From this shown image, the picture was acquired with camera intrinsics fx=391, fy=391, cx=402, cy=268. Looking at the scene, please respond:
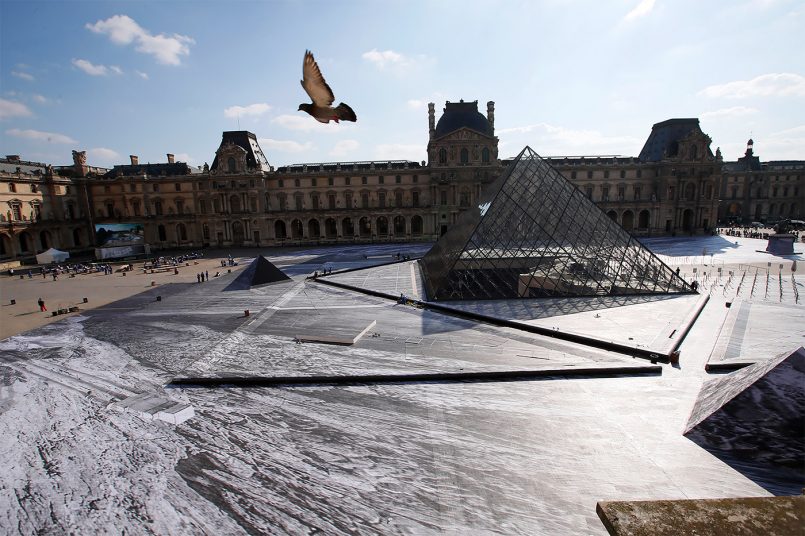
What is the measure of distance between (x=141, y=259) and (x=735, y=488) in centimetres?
4883

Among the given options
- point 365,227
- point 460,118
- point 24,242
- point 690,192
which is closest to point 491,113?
point 460,118

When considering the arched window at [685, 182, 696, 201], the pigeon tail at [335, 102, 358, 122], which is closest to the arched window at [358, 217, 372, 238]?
the arched window at [685, 182, 696, 201]

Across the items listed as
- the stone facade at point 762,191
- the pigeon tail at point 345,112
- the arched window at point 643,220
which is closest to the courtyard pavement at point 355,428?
the pigeon tail at point 345,112

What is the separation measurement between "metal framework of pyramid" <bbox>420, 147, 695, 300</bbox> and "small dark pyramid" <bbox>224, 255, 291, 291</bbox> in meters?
10.8

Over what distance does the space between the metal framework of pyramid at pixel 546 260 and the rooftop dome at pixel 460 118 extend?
87.6 feet

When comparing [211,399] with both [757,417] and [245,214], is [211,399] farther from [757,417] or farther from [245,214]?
[245,214]

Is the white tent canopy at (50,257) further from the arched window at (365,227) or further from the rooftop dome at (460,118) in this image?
the rooftop dome at (460,118)

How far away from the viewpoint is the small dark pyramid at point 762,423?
7.43m

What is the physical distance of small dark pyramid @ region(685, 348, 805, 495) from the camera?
743cm

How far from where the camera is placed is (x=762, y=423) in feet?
25.6

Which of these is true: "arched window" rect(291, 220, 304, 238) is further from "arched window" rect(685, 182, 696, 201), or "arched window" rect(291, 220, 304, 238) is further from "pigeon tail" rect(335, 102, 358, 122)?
"arched window" rect(685, 182, 696, 201)

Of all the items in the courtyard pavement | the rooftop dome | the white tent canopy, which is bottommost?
the courtyard pavement

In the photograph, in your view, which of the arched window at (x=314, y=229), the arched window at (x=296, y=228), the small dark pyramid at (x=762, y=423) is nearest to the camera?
the small dark pyramid at (x=762, y=423)

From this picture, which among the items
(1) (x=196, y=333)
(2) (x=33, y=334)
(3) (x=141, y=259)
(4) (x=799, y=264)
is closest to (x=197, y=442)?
(1) (x=196, y=333)
